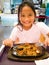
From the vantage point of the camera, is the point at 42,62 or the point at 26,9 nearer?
the point at 42,62

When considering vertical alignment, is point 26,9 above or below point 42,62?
above

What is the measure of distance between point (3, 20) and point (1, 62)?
3.79m

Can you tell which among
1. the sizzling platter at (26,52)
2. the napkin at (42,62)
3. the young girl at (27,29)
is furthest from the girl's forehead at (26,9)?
the napkin at (42,62)

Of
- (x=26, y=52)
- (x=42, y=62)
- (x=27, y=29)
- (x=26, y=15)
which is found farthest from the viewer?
(x=27, y=29)

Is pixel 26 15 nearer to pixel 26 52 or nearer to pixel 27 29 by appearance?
pixel 27 29

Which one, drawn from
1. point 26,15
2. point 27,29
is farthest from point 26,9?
point 27,29

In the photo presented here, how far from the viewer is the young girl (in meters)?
1.24

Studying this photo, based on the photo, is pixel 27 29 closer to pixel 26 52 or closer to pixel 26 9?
pixel 26 9

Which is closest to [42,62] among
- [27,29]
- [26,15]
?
[26,15]

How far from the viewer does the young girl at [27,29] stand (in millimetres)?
1239

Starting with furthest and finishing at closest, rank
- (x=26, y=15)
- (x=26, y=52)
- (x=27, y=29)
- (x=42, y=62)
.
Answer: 1. (x=27, y=29)
2. (x=26, y=15)
3. (x=26, y=52)
4. (x=42, y=62)

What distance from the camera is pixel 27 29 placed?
1.42m

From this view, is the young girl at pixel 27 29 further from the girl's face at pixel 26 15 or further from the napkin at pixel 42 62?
the napkin at pixel 42 62

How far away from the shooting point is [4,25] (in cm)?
420
